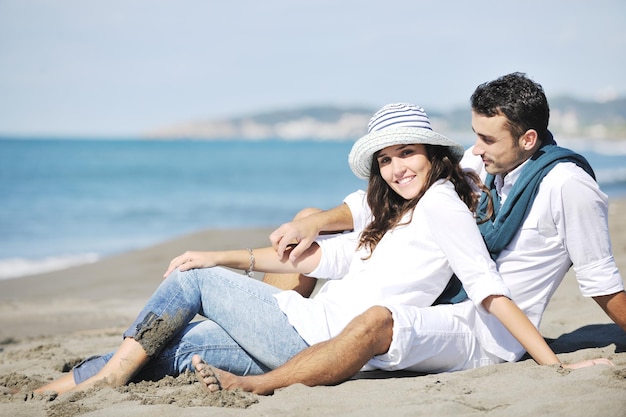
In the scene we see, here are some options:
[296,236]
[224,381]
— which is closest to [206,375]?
[224,381]

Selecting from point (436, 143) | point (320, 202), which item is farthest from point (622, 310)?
point (320, 202)

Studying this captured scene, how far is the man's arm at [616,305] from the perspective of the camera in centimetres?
322

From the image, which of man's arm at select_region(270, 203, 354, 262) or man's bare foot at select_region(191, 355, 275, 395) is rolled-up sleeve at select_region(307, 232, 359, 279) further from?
man's bare foot at select_region(191, 355, 275, 395)

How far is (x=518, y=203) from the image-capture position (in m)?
3.26

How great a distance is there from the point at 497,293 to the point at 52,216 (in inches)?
543

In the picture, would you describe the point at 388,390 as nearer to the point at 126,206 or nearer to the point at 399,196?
the point at 399,196

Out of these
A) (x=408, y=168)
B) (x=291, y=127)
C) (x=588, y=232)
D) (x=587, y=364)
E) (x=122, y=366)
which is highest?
(x=291, y=127)

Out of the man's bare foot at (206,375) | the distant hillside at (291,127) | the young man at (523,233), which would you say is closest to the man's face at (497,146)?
the young man at (523,233)

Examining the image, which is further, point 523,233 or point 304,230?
point 304,230

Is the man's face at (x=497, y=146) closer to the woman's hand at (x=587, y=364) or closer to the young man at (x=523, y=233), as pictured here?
the young man at (x=523, y=233)

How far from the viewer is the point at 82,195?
21406 millimetres

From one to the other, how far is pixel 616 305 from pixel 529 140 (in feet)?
2.79

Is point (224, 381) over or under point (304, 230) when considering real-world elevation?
under

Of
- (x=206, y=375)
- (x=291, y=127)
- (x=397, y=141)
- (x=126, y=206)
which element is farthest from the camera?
(x=291, y=127)
